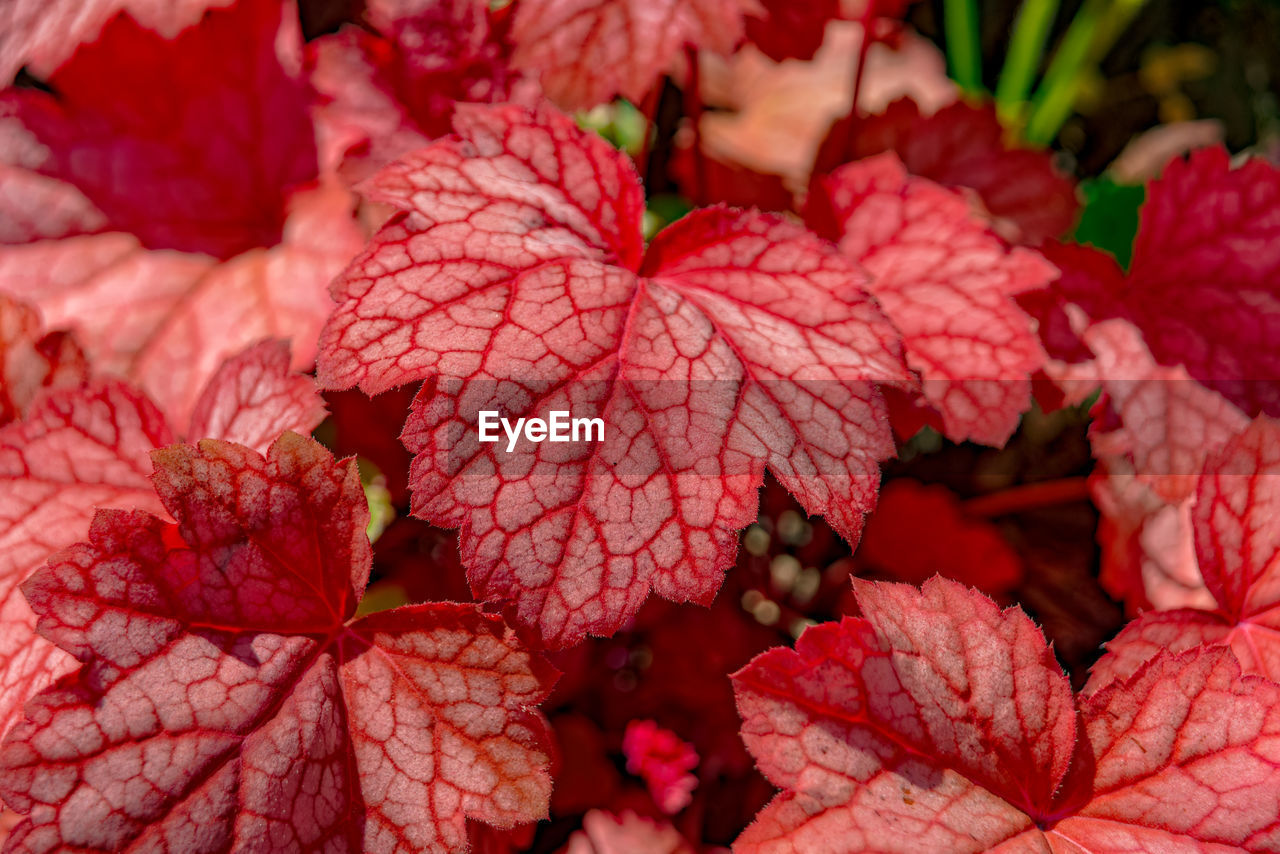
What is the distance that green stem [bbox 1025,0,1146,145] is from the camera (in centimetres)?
196

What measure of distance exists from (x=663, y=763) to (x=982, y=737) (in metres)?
0.52

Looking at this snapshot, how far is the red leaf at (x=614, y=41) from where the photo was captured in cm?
102

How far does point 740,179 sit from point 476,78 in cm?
52

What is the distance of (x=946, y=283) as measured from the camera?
1063 mm

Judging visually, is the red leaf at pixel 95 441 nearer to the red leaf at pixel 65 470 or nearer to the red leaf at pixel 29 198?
the red leaf at pixel 65 470

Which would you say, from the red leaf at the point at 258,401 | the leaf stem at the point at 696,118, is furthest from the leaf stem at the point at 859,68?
the red leaf at the point at 258,401

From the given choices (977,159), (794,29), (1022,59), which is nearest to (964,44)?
(1022,59)

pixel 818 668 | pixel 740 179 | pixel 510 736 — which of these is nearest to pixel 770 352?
pixel 818 668

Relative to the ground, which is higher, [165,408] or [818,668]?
[818,668]

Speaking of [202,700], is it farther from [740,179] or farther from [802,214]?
[740,179]

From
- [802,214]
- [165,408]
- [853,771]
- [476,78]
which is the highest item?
[476,78]

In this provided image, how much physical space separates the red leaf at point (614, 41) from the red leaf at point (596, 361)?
0.33 feet

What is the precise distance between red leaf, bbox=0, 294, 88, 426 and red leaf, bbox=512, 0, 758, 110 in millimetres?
650

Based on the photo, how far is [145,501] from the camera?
2.89 feet
